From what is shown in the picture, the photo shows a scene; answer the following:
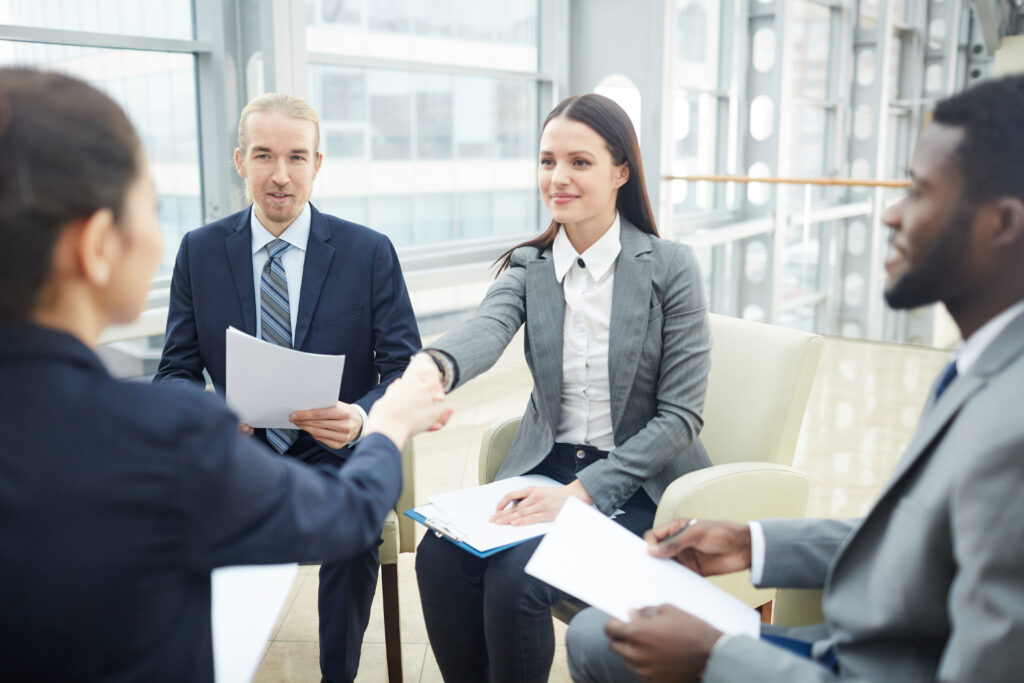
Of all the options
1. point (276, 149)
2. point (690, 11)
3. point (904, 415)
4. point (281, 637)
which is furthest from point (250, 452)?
point (690, 11)

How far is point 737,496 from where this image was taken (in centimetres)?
178

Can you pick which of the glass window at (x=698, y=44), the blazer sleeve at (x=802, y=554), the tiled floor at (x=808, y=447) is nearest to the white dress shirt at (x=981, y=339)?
the blazer sleeve at (x=802, y=554)

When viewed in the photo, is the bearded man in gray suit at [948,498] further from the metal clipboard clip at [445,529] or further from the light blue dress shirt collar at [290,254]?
the light blue dress shirt collar at [290,254]

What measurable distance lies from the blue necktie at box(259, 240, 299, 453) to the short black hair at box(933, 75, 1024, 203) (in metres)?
1.51

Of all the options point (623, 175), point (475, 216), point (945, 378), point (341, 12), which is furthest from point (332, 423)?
point (475, 216)

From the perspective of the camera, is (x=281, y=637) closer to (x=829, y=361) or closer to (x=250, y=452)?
(x=250, y=452)

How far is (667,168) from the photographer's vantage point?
6.11m

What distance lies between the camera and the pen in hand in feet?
4.63

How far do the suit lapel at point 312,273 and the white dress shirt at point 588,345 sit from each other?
577mm

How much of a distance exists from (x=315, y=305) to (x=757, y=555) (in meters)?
1.20

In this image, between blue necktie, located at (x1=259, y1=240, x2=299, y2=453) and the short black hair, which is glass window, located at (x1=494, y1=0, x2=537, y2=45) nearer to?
blue necktie, located at (x1=259, y1=240, x2=299, y2=453)

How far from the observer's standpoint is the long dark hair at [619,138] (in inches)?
77.9

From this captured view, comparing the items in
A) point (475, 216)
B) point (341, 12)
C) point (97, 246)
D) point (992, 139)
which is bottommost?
point (475, 216)

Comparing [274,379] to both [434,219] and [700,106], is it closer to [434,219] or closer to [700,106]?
[434,219]
